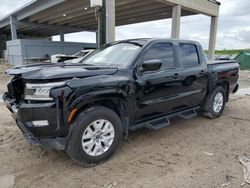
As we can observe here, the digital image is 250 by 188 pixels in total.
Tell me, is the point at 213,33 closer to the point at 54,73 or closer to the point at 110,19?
the point at 110,19

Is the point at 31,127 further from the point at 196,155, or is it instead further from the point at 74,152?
the point at 196,155

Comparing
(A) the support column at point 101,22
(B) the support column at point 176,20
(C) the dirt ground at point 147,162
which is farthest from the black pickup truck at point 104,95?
(B) the support column at point 176,20

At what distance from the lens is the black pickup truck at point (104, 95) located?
8.58ft

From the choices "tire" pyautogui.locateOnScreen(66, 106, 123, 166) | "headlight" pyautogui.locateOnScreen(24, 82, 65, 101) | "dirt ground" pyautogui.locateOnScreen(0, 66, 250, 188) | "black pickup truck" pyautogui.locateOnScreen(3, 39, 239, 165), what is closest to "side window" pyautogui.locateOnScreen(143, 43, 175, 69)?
"black pickup truck" pyautogui.locateOnScreen(3, 39, 239, 165)

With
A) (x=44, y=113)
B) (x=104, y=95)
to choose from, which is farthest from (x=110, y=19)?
(x=44, y=113)

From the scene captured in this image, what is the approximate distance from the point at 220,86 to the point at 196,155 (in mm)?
2564

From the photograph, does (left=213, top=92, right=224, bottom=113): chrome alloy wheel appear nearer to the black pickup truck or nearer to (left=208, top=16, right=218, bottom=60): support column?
the black pickup truck

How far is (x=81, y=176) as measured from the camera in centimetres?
279

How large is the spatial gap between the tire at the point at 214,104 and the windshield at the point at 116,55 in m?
2.47

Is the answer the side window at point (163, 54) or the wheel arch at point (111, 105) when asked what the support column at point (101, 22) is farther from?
the wheel arch at point (111, 105)

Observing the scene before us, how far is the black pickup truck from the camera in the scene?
103 inches

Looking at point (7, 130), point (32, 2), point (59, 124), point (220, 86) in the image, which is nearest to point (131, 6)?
point (32, 2)

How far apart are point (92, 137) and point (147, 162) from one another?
2.95ft

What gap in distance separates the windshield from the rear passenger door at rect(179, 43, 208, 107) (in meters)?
1.11
